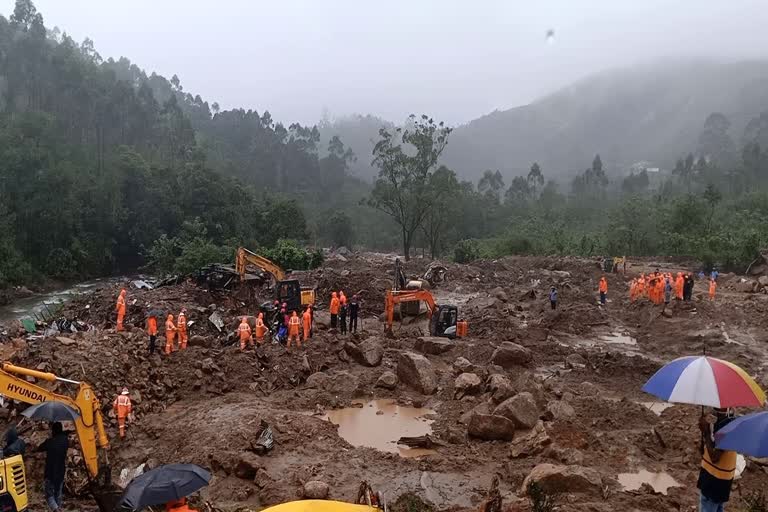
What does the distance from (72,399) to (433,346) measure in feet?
36.5

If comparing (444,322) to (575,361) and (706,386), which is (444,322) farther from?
(706,386)

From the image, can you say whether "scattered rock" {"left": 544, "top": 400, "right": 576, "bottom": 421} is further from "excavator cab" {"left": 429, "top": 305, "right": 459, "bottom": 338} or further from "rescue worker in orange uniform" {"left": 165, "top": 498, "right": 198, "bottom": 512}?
"rescue worker in orange uniform" {"left": 165, "top": 498, "right": 198, "bottom": 512}

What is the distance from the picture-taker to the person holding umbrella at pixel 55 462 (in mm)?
8438

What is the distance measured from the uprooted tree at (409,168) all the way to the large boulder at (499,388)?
31207 mm

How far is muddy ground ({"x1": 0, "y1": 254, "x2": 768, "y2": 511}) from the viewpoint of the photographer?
9844mm

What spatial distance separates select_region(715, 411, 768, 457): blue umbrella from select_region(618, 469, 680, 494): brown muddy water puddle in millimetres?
4610

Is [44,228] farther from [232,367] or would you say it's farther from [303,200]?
[303,200]

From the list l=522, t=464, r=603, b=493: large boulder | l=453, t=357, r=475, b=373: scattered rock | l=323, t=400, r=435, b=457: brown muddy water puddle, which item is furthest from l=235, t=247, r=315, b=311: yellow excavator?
l=522, t=464, r=603, b=493: large boulder

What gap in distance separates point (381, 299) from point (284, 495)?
18994 mm

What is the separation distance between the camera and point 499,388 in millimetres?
13383

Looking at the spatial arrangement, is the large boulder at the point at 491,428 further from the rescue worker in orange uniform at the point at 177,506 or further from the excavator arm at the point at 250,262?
the excavator arm at the point at 250,262

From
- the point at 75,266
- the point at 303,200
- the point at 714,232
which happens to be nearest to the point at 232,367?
the point at 75,266

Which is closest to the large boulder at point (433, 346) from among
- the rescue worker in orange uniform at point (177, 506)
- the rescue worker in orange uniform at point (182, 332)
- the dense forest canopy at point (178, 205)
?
the rescue worker in orange uniform at point (182, 332)

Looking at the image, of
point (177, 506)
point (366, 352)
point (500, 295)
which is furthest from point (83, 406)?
point (500, 295)
